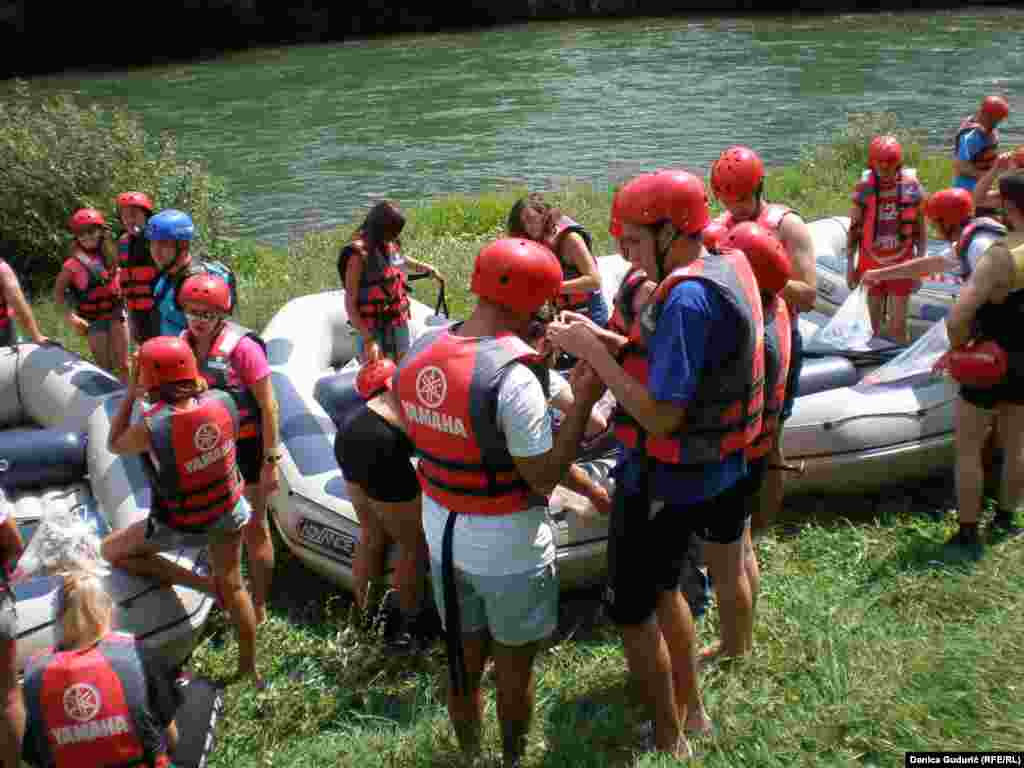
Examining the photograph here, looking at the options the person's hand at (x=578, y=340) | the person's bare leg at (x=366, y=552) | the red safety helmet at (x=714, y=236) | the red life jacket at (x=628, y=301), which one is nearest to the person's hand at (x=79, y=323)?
the person's bare leg at (x=366, y=552)

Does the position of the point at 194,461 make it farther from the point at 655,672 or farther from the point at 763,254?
the point at 763,254

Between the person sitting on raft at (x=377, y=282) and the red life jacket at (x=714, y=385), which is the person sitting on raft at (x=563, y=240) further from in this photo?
the red life jacket at (x=714, y=385)

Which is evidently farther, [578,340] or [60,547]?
[60,547]

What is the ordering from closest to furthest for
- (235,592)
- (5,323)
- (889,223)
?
(235,592) → (5,323) → (889,223)

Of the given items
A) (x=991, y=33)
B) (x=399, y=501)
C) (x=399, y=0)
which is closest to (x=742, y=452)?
(x=399, y=501)

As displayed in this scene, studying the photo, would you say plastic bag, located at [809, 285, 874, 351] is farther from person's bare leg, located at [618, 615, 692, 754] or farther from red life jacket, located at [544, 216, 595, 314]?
person's bare leg, located at [618, 615, 692, 754]

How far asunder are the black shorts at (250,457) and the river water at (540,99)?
808 centimetres

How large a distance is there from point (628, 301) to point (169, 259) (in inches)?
90.9

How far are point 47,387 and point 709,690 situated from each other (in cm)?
381

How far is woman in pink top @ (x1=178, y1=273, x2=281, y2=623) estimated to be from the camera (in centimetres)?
333

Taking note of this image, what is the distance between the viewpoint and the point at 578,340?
2.33 meters

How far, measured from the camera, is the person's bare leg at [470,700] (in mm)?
2617

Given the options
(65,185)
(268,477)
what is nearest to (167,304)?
(268,477)

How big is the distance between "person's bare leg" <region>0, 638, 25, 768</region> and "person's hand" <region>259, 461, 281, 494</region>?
1.06m
